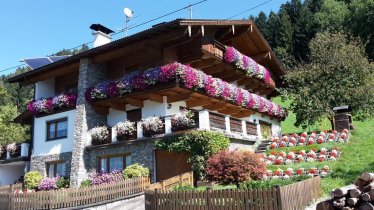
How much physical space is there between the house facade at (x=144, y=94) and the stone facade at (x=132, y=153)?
1.9 inches

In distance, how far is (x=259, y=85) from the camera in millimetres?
27953

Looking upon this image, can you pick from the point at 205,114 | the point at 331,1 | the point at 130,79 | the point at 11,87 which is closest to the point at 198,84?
the point at 205,114

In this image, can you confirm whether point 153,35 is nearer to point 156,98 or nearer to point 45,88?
point 156,98

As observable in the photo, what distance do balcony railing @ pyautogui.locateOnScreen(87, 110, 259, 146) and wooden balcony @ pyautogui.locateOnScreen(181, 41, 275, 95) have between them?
3.34 meters

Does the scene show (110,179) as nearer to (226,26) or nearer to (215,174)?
(215,174)

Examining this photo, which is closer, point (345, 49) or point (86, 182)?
point (86, 182)

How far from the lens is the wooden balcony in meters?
20.7

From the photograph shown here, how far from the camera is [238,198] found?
10.5 m

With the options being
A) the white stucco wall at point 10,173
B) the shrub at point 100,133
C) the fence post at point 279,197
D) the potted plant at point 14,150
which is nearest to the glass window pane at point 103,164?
the shrub at point 100,133

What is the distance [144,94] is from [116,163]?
4.33 meters

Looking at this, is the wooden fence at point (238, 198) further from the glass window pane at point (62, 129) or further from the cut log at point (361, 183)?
the glass window pane at point (62, 129)

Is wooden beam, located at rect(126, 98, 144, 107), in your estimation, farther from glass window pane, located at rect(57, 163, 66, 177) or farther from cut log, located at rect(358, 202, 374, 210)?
cut log, located at rect(358, 202, 374, 210)

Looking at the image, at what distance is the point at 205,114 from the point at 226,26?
6.81 meters

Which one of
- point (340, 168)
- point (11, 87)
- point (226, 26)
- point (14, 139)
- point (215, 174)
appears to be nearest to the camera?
point (215, 174)
